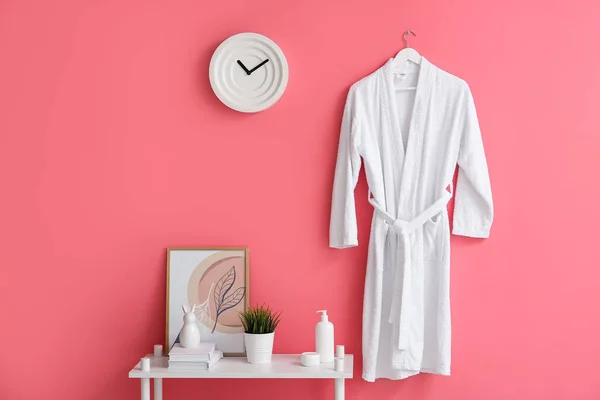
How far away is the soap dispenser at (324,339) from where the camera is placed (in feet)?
8.66

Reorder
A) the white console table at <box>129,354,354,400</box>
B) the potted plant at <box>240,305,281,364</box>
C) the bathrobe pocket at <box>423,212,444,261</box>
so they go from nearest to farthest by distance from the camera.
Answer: the white console table at <box>129,354,354,400</box> → the potted plant at <box>240,305,281,364</box> → the bathrobe pocket at <box>423,212,444,261</box>

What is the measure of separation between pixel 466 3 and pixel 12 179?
1.91m

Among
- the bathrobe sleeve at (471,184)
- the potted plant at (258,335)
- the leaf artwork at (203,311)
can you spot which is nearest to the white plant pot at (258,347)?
the potted plant at (258,335)

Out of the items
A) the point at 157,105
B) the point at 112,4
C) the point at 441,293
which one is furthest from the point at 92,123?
the point at 441,293

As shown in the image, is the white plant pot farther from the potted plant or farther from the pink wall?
the pink wall

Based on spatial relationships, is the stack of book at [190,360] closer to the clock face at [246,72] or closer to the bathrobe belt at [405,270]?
the bathrobe belt at [405,270]

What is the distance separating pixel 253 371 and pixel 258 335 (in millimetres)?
136

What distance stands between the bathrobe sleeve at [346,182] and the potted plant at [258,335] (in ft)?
1.30

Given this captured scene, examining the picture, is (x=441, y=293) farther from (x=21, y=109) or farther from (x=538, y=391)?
(x=21, y=109)

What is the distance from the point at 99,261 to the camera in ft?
9.38

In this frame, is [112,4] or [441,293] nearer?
[441,293]

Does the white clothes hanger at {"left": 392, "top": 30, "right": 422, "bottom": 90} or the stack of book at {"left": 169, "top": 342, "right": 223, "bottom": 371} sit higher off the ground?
the white clothes hanger at {"left": 392, "top": 30, "right": 422, "bottom": 90}

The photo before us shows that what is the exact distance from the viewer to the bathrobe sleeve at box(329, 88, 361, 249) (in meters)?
2.73

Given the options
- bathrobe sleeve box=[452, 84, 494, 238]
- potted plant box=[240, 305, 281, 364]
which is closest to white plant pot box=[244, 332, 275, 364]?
potted plant box=[240, 305, 281, 364]
